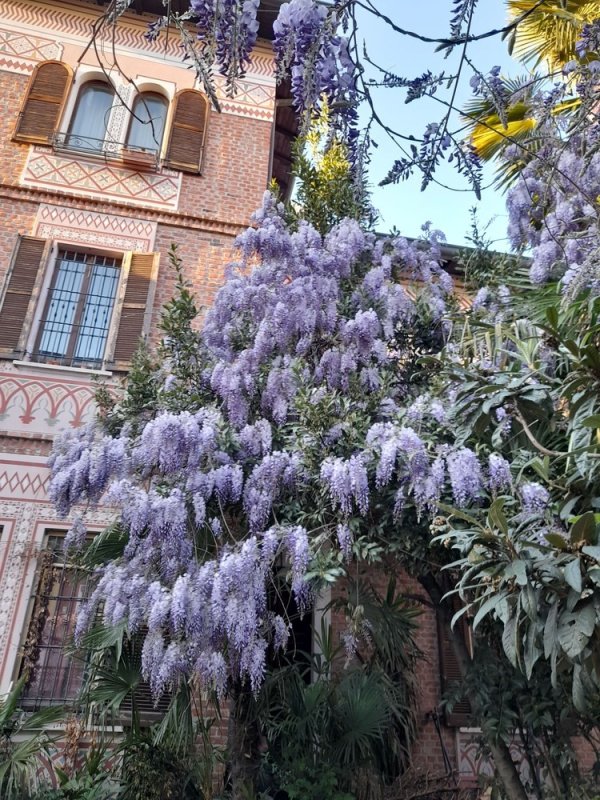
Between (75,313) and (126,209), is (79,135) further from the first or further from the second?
(75,313)

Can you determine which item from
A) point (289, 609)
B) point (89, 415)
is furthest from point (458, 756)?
point (89, 415)

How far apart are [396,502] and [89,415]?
151 inches

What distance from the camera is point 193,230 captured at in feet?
27.1

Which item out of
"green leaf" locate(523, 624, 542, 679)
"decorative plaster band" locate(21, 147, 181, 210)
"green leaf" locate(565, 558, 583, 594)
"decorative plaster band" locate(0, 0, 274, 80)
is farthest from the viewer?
"decorative plaster band" locate(0, 0, 274, 80)

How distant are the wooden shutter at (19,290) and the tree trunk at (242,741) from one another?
14.6ft

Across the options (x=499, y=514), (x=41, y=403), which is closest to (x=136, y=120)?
(x=41, y=403)

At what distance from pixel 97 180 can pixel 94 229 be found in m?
0.70

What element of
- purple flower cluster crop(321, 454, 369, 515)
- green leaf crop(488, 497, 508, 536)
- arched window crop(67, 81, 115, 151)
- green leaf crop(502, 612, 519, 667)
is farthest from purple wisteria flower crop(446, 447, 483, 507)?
arched window crop(67, 81, 115, 151)

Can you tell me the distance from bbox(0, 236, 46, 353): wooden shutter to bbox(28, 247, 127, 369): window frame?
0.13 meters

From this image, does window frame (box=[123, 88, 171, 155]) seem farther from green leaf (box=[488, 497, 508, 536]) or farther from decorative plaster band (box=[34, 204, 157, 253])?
green leaf (box=[488, 497, 508, 536])

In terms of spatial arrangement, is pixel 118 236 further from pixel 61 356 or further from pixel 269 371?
pixel 269 371

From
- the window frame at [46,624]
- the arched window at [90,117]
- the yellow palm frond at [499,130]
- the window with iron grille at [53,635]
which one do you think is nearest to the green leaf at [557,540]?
the window frame at [46,624]

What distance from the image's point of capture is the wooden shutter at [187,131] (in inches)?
336

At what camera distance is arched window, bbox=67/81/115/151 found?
27.3ft
